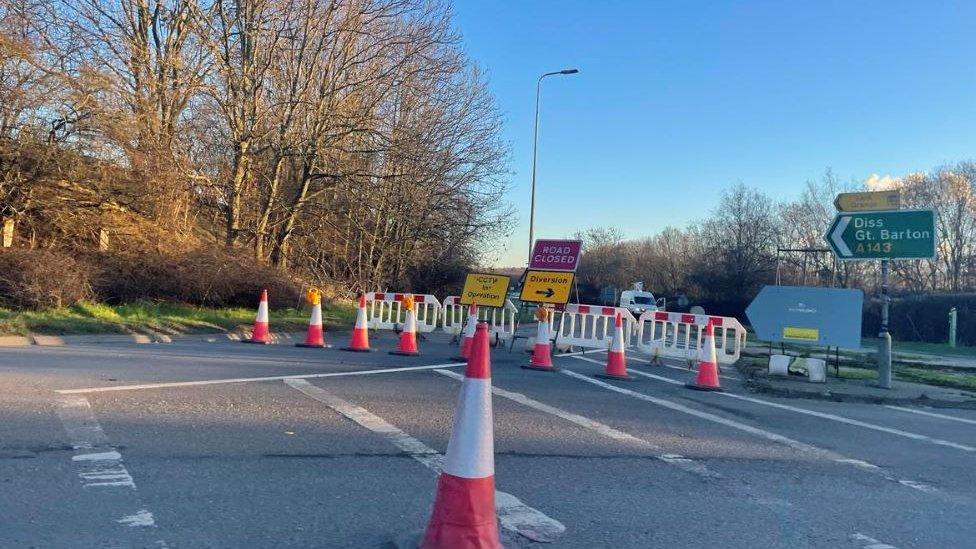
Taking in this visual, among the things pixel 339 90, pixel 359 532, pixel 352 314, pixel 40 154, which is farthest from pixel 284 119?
pixel 359 532

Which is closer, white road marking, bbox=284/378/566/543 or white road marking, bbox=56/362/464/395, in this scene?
white road marking, bbox=284/378/566/543

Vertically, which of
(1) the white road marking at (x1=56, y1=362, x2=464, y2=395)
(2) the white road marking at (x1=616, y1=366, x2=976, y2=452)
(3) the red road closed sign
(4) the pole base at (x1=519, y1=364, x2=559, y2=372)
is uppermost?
(3) the red road closed sign

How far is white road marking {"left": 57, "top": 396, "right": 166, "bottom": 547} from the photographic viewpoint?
4.59 metres

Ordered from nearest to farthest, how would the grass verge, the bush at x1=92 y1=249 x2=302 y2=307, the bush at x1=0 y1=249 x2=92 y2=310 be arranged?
1. the grass verge
2. the bush at x1=0 y1=249 x2=92 y2=310
3. the bush at x1=92 y1=249 x2=302 y2=307

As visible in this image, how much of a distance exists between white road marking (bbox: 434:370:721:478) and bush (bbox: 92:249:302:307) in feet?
34.9

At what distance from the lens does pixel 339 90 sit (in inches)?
950

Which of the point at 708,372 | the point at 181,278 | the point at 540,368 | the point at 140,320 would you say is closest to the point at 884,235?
the point at 708,372

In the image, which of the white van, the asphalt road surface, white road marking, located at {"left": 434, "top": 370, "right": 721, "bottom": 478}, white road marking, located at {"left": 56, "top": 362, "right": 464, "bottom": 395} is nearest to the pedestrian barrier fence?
the asphalt road surface

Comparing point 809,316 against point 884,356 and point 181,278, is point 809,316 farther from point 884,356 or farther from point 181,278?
point 181,278

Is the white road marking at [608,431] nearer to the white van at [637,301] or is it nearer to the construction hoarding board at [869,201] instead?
the construction hoarding board at [869,201]

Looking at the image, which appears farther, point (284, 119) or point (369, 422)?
point (284, 119)

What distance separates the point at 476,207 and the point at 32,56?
17445 millimetres

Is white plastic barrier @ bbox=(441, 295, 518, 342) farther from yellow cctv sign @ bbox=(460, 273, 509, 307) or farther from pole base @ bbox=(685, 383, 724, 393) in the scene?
pole base @ bbox=(685, 383, 724, 393)

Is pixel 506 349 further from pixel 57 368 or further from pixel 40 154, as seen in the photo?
pixel 40 154
